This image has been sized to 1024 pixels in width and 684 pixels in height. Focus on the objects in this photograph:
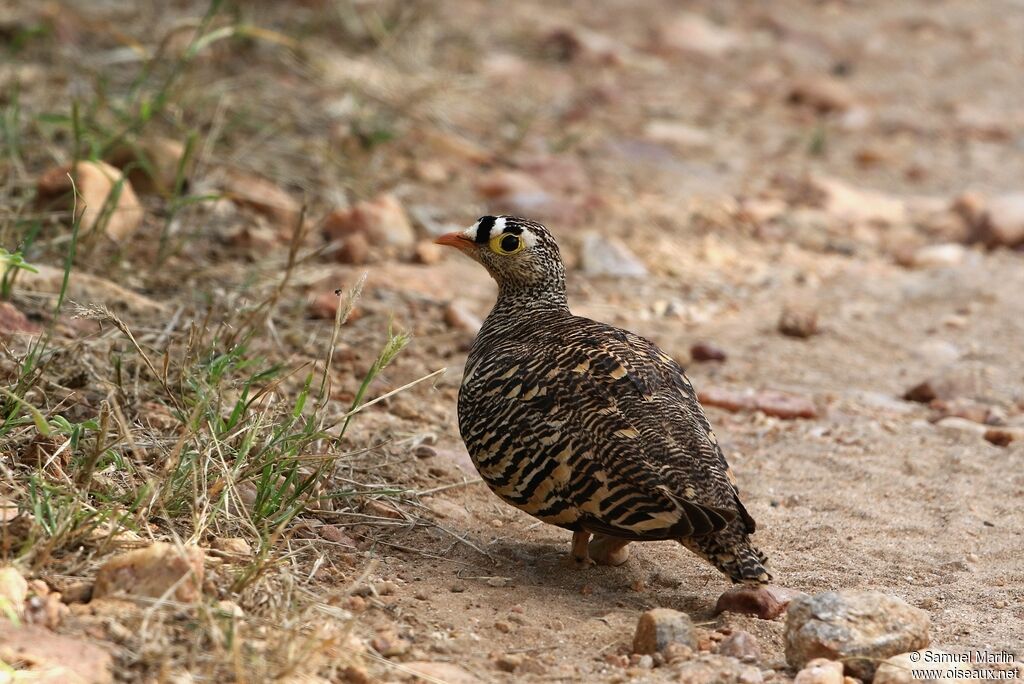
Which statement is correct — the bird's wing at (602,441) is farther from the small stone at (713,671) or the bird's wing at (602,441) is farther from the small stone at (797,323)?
the small stone at (797,323)

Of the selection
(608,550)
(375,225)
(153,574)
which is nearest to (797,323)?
(375,225)

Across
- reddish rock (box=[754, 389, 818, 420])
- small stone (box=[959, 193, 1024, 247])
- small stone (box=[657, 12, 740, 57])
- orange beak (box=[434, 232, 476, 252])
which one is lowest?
reddish rock (box=[754, 389, 818, 420])

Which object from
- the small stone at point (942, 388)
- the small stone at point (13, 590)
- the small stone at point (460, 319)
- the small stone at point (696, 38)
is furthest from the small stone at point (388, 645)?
the small stone at point (696, 38)

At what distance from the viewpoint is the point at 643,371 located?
12.1ft

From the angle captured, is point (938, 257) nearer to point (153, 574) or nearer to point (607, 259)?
point (607, 259)

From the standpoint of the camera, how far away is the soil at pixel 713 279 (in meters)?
3.65

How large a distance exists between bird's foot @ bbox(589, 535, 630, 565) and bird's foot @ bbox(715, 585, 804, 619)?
408 mm

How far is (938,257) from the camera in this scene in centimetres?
700

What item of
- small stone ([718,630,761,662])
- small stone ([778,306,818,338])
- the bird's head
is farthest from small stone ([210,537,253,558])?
small stone ([778,306,818,338])

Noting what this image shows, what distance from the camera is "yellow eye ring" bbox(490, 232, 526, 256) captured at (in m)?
4.30

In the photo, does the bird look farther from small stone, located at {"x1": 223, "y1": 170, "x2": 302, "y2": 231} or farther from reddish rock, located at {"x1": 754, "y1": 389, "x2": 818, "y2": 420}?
small stone, located at {"x1": 223, "y1": 170, "x2": 302, "y2": 231}

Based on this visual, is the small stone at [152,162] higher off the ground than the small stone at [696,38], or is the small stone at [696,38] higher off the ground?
the small stone at [696,38]

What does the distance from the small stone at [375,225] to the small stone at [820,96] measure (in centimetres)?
428

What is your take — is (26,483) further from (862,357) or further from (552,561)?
(862,357)
